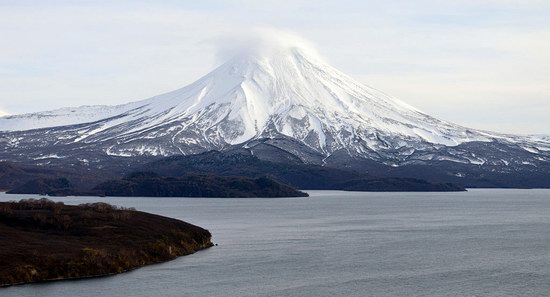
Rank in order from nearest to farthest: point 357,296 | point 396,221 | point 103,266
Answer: point 357,296
point 103,266
point 396,221

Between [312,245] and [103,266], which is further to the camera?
[312,245]

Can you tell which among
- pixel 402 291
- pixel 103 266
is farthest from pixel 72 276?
pixel 402 291

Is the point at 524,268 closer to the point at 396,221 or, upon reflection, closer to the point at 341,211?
the point at 396,221

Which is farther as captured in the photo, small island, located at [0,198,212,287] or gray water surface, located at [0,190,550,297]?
small island, located at [0,198,212,287]

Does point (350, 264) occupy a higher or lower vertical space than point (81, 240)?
lower

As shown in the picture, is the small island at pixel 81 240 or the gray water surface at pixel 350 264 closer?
the gray water surface at pixel 350 264

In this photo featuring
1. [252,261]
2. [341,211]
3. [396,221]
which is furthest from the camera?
[341,211]

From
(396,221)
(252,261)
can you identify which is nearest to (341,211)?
(396,221)

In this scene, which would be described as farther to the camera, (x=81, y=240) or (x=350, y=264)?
(x=81, y=240)
